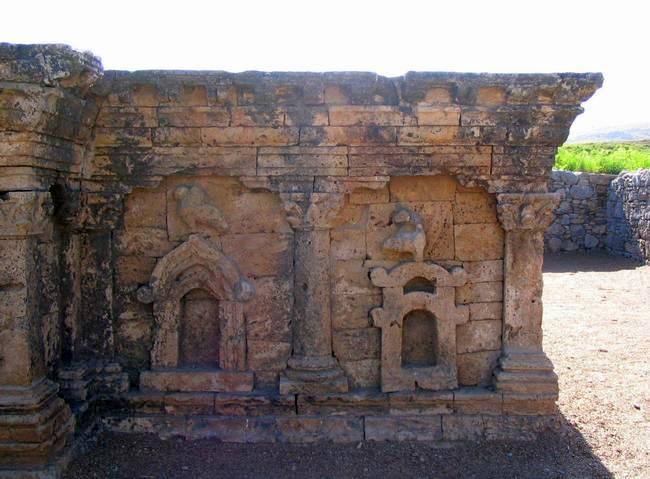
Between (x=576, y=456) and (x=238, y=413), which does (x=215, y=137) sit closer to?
(x=238, y=413)

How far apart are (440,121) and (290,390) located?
281 cm

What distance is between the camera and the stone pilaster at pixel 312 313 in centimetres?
557

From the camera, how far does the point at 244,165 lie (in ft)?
17.9

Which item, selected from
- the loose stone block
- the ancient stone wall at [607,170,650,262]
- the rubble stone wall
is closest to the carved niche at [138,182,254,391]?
the loose stone block

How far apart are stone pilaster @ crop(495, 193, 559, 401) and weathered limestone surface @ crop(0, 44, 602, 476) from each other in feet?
0.06

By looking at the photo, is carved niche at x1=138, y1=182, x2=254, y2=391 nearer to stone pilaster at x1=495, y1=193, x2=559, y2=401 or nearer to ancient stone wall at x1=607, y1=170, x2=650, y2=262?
stone pilaster at x1=495, y1=193, x2=559, y2=401

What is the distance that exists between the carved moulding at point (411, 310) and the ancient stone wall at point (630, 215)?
1268 centimetres

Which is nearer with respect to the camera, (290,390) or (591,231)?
(290,390)

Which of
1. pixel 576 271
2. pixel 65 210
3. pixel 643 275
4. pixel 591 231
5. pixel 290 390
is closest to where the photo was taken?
pixel 65 210

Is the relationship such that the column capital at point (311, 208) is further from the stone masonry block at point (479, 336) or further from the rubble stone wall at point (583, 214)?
the rubble stone wall at point (583, 214)

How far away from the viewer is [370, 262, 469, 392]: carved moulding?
566 cm

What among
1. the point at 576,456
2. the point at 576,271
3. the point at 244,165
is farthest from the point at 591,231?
the point at 244,165

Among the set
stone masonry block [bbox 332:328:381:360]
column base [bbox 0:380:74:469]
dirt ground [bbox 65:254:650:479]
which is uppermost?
stone masonry block [bbox 332:328:381:360]

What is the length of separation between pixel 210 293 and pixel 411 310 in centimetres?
191
